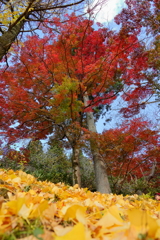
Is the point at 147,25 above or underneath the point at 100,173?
above

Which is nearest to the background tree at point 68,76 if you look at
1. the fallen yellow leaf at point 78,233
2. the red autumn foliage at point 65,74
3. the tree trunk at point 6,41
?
the red autumn foliage at point 65,74

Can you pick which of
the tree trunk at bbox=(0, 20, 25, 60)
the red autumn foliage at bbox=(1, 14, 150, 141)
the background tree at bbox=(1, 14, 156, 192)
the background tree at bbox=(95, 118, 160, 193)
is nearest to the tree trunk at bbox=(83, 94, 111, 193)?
the background tree at bbox=(1, 14, 156, 192)

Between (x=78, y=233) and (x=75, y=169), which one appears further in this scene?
(x=75, y=169)

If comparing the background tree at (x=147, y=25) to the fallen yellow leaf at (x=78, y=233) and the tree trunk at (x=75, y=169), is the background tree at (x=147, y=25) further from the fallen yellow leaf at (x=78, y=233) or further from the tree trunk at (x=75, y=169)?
the fallen yellow leaf at (x=78, y=233)

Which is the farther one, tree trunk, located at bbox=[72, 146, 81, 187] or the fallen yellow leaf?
tree trunk, located at bbox=[72, 146, 81, 187]

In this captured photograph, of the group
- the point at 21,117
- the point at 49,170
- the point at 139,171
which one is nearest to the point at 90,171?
the point at 49,170

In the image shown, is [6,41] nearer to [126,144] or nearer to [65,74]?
[65,74]

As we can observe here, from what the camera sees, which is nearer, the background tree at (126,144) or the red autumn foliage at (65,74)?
the background tree at (126,144)

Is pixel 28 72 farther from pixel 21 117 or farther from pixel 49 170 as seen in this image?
pixel 49 170

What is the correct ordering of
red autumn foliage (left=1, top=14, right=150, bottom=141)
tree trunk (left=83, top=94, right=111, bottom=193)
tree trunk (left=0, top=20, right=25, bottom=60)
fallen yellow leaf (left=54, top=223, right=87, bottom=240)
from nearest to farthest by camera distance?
1. fallen yellow leaf (left=54, top=223, right=87, bottom=240)
2. tree trunk (left=0, top=20, right=25, bottom=60)
3. tree trunk (left=83, top=94, right=111, bottom=193)
4. red autumn foliage (left=1, top=14, right=150, bottom=141)

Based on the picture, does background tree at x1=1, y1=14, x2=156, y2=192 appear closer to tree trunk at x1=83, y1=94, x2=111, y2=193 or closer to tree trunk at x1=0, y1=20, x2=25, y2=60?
tree trunk at x1=83, y1=94, x2=111, y2=193

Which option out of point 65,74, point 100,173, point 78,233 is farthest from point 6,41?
point 100,173

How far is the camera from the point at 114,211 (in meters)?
0.48

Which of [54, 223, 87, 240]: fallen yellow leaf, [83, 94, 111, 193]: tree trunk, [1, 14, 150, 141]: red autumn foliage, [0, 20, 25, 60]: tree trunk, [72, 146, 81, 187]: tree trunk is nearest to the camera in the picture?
[54, 223, 87, 240]: fallen yellow leaf
